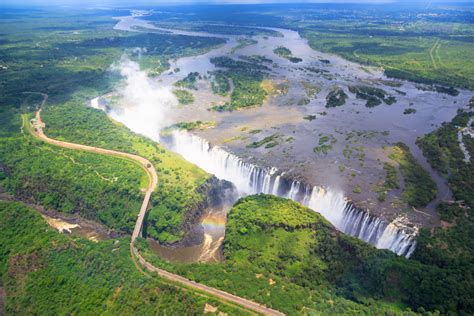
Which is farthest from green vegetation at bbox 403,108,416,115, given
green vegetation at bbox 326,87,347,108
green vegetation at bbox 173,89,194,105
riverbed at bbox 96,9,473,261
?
green vegetation at bbox 173,89,194,105

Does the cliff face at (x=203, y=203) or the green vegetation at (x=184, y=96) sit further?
the green vegetation at (x=184, y=96)

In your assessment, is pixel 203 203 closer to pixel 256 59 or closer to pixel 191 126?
pixel 191 126

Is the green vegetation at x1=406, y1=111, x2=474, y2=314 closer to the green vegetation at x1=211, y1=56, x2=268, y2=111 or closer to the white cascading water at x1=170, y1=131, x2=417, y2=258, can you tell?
the white cascading water at x1=170, y1=131, x2=417, y2=258

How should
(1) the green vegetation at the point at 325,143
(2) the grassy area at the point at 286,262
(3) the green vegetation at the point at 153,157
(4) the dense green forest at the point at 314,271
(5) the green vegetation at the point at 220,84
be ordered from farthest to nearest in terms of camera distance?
(5) the green vegetation at the point at 220,84
(1) the green vegetation at the point at 325,143
(3) the green vegetation at the point at 153,157
(2) the grassy area at the point at 286,262
(4) the dense green forest at the point at 314,271

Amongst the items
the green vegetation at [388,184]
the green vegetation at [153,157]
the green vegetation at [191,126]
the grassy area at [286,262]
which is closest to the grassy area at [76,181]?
the green vegetation at [153,157]

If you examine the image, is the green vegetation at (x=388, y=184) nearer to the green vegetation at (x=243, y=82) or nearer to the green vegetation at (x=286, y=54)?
the green vegetation at (x=243, y=82)

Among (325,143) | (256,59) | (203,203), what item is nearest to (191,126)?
(203,203)
